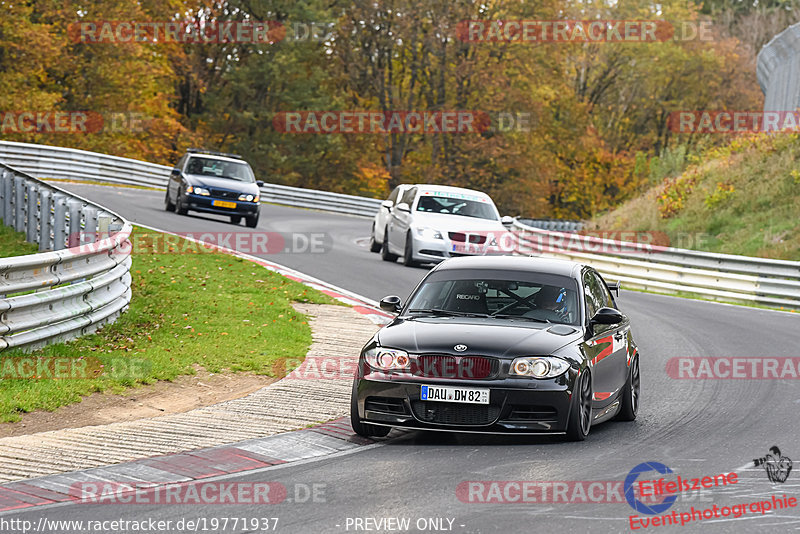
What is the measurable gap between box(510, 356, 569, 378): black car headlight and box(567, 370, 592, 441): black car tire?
0.71 ft

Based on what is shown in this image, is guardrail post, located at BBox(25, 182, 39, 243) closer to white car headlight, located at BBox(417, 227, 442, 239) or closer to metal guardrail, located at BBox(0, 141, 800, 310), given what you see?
white car headlight, located at BBox(417, 227, 442, 239)

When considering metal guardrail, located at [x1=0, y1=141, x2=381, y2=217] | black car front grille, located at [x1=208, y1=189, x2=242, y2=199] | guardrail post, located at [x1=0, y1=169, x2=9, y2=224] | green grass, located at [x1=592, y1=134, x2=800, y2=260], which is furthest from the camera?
metal guardrail, located at [x1=0, y1=141, x2=381, y2=217]

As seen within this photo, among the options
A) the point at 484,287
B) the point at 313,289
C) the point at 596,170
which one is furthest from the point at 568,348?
the point at 596,170

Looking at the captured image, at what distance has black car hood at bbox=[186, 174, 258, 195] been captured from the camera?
2973 cm

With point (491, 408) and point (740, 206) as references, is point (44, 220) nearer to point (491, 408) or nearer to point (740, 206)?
point (491, 408)

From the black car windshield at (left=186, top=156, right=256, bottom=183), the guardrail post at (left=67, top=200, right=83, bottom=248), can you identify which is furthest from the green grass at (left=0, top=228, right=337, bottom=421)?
the black car windshield at (left=186, top=156, right=256, bottom=183)

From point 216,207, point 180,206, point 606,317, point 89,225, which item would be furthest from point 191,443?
point 180,206

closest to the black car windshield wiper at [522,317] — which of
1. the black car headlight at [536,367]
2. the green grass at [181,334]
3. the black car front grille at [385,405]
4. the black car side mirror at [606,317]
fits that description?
the black car side mirror at [606,317]

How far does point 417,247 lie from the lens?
23641 mm

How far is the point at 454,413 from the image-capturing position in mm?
8625

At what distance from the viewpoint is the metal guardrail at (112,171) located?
39562mm

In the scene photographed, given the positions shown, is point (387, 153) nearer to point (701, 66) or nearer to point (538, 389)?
point (701, 66)

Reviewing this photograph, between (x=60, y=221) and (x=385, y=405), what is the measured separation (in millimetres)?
9471

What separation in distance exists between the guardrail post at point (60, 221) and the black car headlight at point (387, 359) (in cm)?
918
